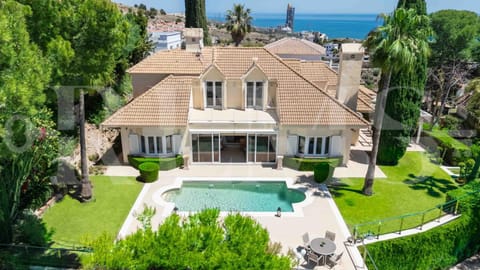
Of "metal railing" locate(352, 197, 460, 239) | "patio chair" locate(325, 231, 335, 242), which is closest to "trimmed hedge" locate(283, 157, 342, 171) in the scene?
"metal railing" locate(352, 197, 460, 239)

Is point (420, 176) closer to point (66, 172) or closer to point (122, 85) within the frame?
point (66, 172)

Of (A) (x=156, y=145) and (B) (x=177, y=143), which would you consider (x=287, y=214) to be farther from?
(A) (x=156, y=145)

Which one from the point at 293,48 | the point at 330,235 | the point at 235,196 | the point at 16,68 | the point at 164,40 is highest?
the point at 16,68

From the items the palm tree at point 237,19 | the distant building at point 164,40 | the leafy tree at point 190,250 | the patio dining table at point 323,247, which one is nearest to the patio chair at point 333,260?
the patio dining table at point 323,247

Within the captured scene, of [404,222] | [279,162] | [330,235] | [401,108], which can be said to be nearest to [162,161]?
[279,162]

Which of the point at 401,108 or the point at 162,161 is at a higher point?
the point at 401,108
